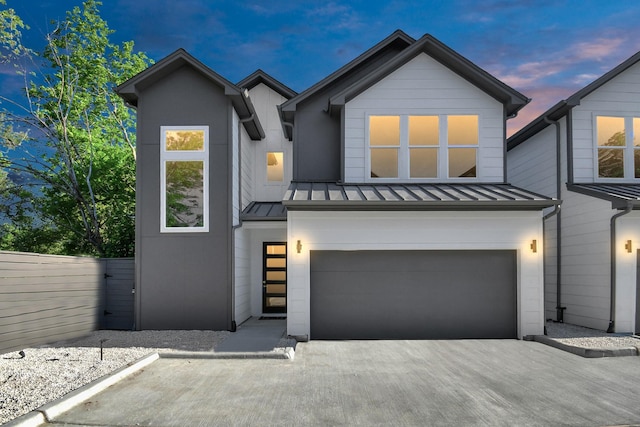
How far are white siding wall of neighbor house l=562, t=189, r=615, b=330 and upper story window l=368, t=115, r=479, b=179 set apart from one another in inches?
113

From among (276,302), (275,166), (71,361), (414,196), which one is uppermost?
(275,166)

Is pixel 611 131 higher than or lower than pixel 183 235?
higher

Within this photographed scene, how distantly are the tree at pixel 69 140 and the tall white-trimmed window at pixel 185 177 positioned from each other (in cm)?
663

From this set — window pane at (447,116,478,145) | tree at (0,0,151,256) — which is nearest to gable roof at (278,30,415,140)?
window pane at (447,116,478,145)

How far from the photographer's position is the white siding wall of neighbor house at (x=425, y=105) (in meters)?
12.6

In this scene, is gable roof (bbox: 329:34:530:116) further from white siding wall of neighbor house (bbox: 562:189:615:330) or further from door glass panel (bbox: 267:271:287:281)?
door glass panel (bbox: 267:271:287:281)

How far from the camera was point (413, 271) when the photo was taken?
436 inches

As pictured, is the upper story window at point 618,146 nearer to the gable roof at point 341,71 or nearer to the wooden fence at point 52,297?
the gable roof at point 341,71

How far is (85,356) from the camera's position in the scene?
8.49 meters

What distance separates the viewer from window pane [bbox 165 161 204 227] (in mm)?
12047

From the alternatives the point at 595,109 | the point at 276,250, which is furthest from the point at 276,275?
the point at 595,109

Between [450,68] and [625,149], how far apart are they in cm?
529

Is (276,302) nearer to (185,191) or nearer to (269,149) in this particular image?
(185,191)

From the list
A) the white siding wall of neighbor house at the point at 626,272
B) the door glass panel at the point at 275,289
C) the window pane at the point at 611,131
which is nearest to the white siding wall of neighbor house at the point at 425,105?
the window pane at the point at 611,131
